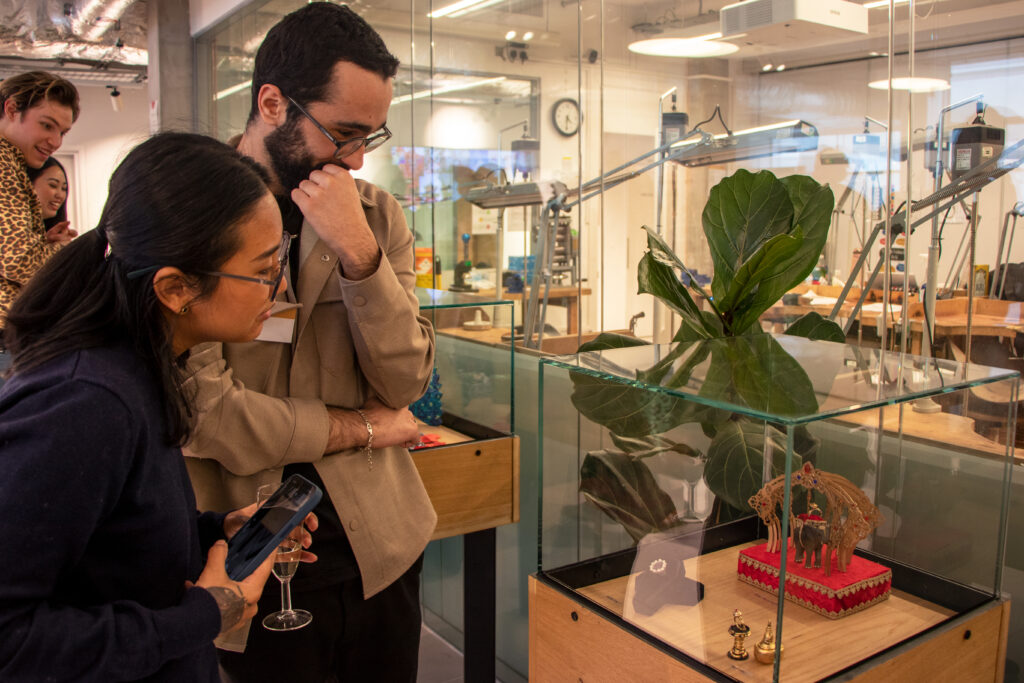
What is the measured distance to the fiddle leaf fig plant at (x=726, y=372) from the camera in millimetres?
1079

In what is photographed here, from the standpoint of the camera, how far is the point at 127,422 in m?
0.83

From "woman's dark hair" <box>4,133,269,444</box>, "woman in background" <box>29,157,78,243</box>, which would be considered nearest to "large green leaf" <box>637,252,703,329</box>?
"woman's dark hair" <box>4,133,269,444</box>

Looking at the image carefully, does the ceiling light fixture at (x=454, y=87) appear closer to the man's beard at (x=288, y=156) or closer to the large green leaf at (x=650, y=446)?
the man's beard at (x=288, y=156)

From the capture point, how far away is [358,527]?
1.42 meters

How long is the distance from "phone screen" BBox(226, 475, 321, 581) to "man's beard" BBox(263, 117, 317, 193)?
0.53 meters

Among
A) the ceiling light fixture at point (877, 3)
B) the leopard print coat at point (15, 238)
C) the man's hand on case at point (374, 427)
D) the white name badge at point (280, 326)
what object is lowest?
the man's hand on case at point (374, 427)

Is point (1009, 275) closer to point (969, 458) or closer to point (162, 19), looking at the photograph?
point (969, 458)

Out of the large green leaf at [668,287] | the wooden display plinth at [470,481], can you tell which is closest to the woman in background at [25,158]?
the wooden display plinth at [470,481]

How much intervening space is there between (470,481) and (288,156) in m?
1.14

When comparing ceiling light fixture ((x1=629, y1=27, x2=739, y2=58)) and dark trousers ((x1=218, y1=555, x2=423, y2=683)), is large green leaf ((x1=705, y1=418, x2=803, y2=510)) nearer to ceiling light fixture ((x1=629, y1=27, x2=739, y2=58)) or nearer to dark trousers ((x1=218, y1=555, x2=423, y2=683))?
dark trousers ((x1=218, y1=555, x2=423, y2=683))

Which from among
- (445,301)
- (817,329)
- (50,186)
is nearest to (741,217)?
(817,329)

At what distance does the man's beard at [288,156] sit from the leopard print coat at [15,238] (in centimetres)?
127

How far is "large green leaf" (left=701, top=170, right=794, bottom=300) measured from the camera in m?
1.65

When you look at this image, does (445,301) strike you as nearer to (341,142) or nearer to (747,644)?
(341,142)
